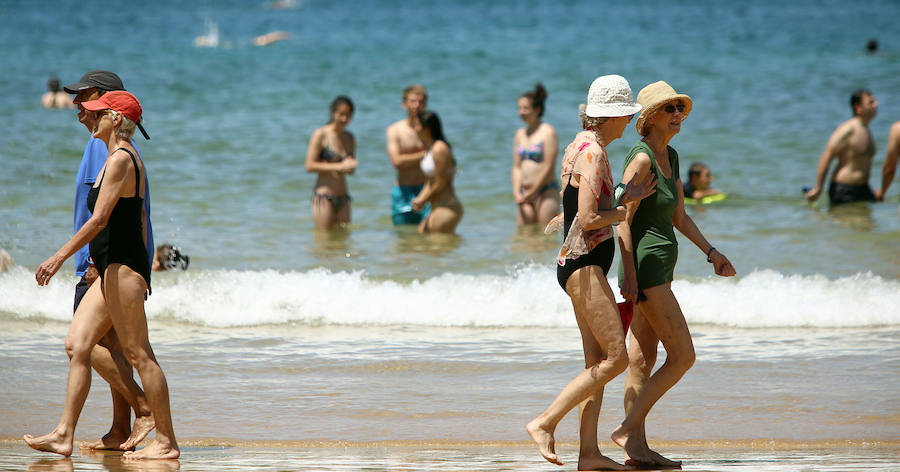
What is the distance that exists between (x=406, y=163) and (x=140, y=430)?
232 inches

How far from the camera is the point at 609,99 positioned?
4.32m

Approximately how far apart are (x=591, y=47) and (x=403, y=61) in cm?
928

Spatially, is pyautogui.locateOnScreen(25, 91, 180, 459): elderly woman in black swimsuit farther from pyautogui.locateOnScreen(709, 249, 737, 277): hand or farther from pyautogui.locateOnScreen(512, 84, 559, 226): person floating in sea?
pyautogui.locateOnScreen(512, 84, 559, 226): person floating in sea

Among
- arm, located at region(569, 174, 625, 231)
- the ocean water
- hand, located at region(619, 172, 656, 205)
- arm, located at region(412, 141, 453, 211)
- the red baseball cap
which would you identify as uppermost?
the red baseball cap

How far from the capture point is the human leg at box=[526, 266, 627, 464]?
427 cm

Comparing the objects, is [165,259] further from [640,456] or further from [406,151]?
[640,456]

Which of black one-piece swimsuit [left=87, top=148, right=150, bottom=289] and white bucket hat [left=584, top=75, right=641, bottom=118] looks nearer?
white bucket hat [left=584, top=75, right=641, bottom=118]

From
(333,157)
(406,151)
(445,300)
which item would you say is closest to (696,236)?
(445,300)

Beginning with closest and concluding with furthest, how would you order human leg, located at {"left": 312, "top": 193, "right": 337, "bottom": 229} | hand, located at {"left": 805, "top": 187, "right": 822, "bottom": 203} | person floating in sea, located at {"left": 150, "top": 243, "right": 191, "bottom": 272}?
1. person floating in sea, located at {"left": 150, "top": 243, "right": 191, "bottom": 272}
2. human leg, located at {"left": 312, "top": 193, "right": 337, "bottom": 229}
3. hand, located at {"left": 805, "top": 187, "right": 822, "bottom": 203}

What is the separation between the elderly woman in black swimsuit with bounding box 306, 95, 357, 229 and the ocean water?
53cm

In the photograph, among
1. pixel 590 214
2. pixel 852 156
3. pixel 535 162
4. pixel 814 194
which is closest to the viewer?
pixel 590 214

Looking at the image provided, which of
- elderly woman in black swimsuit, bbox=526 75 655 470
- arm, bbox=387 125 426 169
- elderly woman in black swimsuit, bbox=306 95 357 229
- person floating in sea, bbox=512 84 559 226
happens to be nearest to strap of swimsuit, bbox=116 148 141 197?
elderly woman in black swimsuit, bbox=526 75 655 470

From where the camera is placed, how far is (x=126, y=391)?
15.8ft

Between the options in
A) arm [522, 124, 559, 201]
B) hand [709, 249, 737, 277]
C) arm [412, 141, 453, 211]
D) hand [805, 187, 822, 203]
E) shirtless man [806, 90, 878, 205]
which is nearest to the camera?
hand [709, 249, 737, 277]
